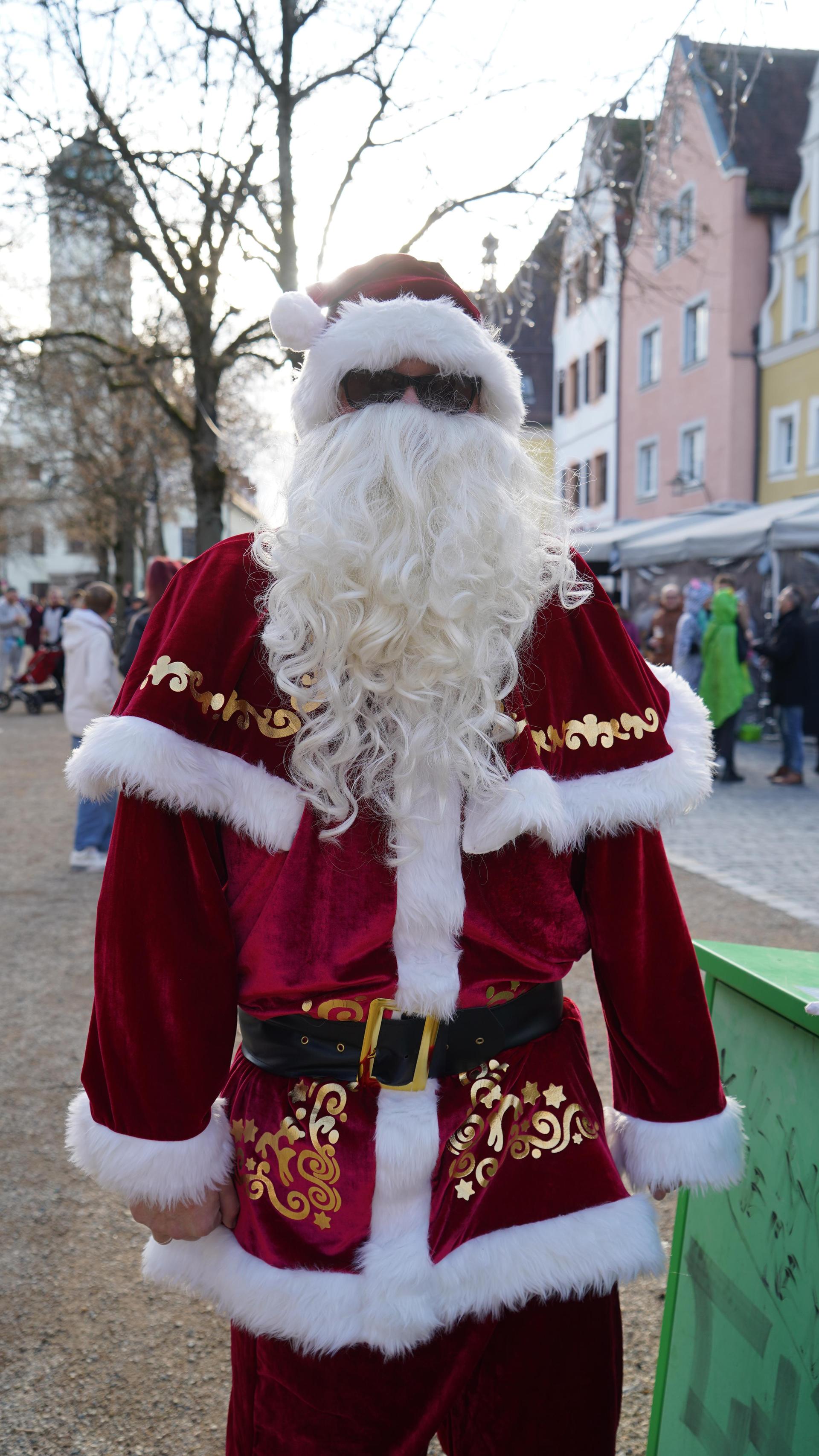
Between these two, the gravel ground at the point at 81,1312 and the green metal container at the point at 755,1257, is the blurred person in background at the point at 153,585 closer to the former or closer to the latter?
the gravel ground at the point at 81,1312

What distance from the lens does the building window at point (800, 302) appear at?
1909cm

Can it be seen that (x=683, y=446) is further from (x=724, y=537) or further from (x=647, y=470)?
(x=724, y=537)

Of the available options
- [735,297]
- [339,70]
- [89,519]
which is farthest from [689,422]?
[89,519]

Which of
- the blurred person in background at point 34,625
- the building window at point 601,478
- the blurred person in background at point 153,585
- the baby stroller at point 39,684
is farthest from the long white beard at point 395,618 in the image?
the building window at point 601,478

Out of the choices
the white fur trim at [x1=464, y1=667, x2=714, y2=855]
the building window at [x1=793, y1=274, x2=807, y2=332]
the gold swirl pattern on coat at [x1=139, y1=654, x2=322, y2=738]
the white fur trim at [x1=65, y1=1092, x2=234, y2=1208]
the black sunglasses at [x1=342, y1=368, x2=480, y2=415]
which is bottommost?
the white fur trim at [x1=65, y1=1092, x2=234, y2=1208]

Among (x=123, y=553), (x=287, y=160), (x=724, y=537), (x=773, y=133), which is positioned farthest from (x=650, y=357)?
(x=287, y=160)

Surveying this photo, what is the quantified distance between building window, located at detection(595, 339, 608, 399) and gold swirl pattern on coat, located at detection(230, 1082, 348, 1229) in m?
27.1

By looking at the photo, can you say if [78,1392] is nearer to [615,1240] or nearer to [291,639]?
[615,1240]

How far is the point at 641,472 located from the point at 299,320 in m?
24.5

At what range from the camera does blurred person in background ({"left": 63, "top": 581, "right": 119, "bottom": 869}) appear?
666cm

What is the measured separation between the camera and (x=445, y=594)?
1.36 metres

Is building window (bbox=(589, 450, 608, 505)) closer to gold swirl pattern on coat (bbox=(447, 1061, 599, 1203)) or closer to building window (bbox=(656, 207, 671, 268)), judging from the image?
building window (bbox=(656, 207, 671, 268))

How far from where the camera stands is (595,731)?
1467 mm

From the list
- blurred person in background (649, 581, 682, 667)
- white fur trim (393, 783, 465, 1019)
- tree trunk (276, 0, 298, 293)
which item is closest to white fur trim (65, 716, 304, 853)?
white fur trim (393, 783, 465, 1019)
